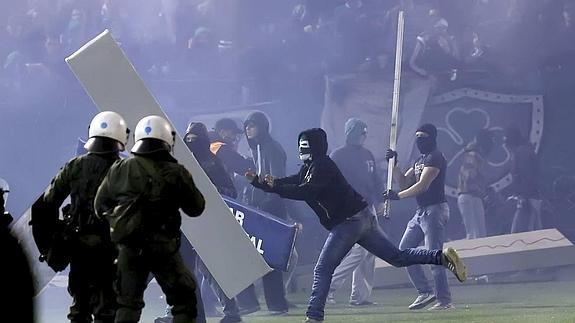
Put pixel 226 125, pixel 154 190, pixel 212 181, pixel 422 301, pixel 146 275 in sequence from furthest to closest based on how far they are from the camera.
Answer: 1. pixel 226 125
2. pixel 212 181
3. pixel 422 301
4. pixel 146 275
5. pixel 154 190

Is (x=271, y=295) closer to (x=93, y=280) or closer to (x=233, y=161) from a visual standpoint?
(x=233, y=161)

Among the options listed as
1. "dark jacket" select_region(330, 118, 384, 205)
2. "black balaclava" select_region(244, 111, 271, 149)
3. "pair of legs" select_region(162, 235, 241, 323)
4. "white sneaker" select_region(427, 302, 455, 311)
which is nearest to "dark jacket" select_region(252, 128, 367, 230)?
"dark jacket" select_region(330, 118, 384, 205)

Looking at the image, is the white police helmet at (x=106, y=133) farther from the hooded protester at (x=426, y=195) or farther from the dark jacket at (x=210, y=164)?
the hooded protester at (x=426, y=195)

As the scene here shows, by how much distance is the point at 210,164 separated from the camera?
9.69 meters

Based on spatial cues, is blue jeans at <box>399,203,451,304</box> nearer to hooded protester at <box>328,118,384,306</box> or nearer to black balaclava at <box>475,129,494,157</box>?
hooded protester at <box>328,118,384,306</box>

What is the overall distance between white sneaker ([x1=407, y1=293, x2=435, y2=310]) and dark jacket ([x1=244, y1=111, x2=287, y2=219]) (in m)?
1.15

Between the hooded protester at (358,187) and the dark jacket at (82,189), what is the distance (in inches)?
117

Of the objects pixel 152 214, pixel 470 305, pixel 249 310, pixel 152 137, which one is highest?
pixel 152 137

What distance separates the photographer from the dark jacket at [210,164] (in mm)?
9672

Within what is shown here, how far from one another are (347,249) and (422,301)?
669 mm

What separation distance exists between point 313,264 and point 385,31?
1.80m

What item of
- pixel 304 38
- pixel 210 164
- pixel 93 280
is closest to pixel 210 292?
pixel 210 164

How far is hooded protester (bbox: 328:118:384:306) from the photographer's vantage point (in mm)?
9625

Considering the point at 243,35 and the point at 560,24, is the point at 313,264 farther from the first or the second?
the point at 560,24
